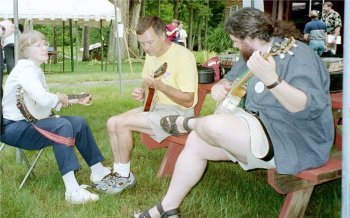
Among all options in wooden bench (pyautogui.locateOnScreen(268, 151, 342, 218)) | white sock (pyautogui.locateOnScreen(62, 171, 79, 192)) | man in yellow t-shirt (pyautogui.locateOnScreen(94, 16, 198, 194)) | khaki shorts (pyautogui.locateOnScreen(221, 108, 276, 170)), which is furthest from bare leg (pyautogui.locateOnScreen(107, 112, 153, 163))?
wooden bench (pyautogui.locateOnScreen(268, 151, 342, 218))

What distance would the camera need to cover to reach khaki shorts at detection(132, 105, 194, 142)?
3.46m

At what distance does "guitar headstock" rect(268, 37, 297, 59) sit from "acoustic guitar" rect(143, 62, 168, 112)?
3.73 feet

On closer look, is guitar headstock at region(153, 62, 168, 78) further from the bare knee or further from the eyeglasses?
the eyeglasses

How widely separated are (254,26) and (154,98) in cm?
129

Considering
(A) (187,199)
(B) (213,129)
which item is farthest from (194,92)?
(B) (213,129)

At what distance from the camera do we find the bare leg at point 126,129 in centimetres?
352

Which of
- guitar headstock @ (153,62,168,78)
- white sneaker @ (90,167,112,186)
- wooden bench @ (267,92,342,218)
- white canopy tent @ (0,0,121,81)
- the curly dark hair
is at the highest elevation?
white canopy tent @ (0,0,121,81)

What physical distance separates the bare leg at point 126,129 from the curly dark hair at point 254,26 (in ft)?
3.72

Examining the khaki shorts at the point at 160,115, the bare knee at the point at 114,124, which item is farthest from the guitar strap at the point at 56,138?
the khaki shorts at the point at 160,115

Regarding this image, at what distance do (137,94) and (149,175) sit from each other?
675 mm

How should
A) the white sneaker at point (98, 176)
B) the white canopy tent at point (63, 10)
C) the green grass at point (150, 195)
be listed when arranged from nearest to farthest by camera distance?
the green grass at point (150, 195), the white sneaker at point (98, 176), the white canopy tent at point (63, 10)

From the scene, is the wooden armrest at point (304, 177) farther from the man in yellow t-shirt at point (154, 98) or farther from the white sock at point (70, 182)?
the white sock at point (70, 182)

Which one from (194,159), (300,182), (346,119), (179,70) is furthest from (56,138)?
(346,119)

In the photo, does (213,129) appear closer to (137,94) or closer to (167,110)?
(167,110)
